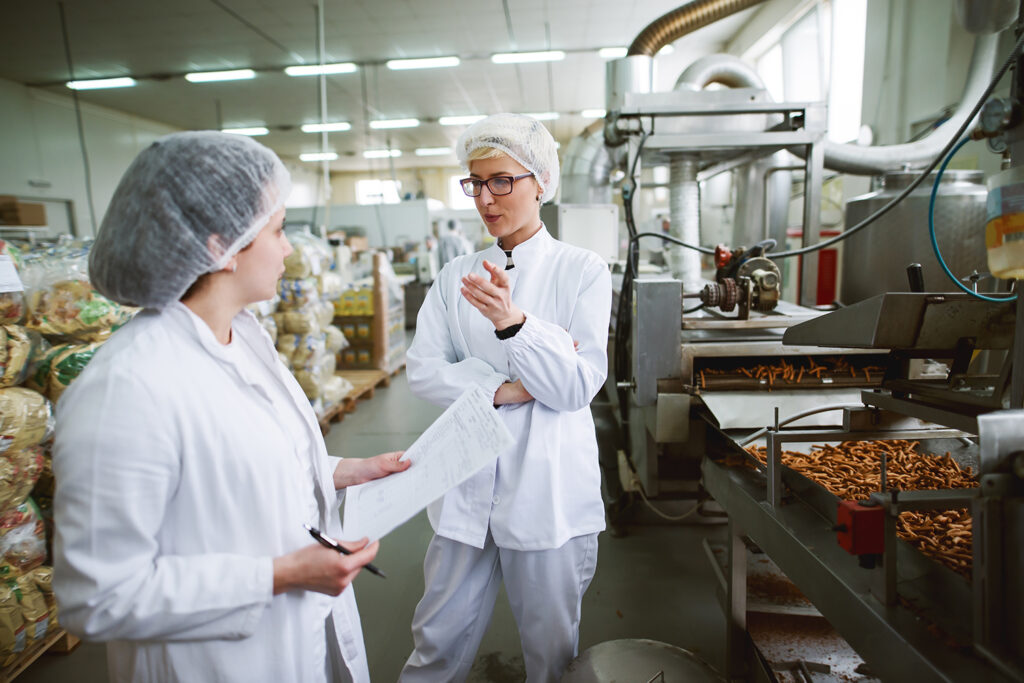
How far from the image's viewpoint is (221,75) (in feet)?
27.1

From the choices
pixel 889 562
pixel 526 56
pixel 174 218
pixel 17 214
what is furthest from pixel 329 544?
pixel 526 56

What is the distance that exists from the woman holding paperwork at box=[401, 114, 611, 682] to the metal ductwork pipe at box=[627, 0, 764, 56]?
2647 millimetres

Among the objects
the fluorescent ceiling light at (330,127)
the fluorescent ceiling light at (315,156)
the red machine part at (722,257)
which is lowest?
the red machine part at (722,257)

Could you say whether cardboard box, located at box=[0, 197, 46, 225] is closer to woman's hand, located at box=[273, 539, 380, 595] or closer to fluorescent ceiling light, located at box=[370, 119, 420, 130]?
woman's hand, located at box=[273, 539, 380, 595]

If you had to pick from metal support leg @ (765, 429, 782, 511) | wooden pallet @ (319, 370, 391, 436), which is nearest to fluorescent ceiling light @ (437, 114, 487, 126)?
wooden pallet @ (319, 370, 391, 436)

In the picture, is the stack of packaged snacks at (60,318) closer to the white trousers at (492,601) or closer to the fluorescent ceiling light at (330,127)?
the white trousers at (492,601)

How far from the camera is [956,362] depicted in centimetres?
117

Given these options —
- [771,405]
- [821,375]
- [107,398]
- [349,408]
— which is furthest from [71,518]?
[349,408]

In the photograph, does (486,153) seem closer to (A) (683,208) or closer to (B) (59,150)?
(A) (683,208)

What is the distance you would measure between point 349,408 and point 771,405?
3.43 m

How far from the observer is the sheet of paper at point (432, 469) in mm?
863

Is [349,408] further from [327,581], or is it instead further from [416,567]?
[327,581]

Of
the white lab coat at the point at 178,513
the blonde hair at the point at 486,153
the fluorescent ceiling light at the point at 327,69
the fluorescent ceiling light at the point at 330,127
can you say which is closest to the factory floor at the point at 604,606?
the white lab coat at the point at 178,513

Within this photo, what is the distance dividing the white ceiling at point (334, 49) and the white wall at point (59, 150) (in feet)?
0.93
